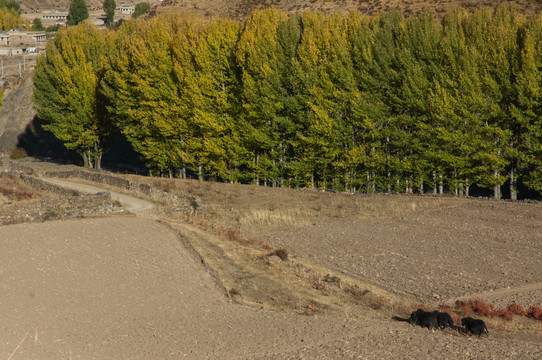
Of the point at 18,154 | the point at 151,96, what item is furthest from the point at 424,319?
the point at 18,154

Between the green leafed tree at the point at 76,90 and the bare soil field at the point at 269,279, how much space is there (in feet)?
90.3

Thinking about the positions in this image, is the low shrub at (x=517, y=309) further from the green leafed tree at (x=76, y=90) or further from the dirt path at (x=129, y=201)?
the green leafed tree at (x=76, y=90)

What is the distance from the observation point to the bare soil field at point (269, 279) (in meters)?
18.6

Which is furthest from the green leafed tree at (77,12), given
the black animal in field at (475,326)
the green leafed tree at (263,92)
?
the black animal in field at (475,326)

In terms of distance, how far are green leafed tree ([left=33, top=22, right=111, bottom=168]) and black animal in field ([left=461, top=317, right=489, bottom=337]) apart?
169ft

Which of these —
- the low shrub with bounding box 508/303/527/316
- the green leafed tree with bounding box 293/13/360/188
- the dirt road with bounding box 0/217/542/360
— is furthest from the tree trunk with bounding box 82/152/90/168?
the low shrub with bounding box 508/303/527/316

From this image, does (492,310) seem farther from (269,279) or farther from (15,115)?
(15,115)

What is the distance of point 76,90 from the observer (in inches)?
2559

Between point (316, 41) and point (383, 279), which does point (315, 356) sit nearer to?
point (383, 279)

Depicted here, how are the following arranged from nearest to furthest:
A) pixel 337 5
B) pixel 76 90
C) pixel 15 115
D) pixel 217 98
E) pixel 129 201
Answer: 1. pixel 129 201
2. pixel 217 98
3. pixel 76 90
4. pixel 15 115
5. pixel 337 5

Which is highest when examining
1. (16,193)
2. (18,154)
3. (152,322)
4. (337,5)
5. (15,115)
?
(337,5)

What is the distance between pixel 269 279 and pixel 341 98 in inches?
994

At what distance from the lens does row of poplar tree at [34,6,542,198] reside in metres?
43.9

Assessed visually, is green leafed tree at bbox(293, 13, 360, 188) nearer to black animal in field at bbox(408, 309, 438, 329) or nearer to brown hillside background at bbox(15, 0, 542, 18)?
brown hillside background at bbox(15, 0, 542, 18)
